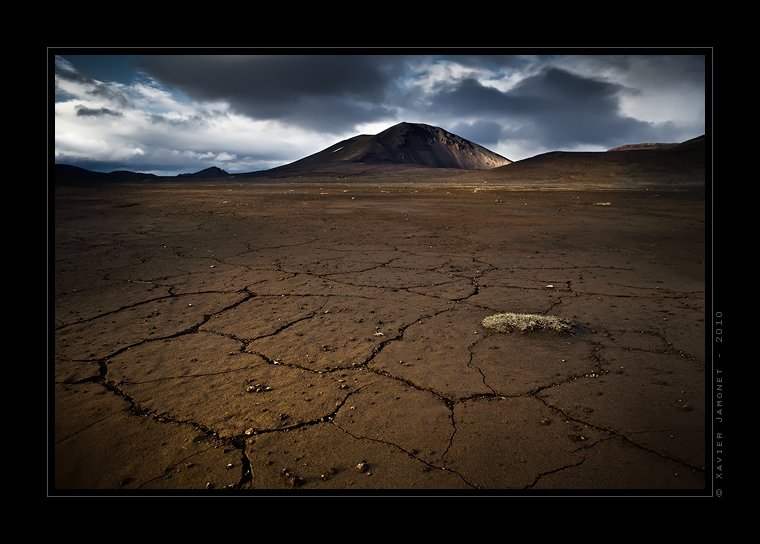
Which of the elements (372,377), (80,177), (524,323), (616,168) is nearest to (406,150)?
(80,177)

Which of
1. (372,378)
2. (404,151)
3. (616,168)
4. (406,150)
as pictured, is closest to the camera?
(372,378)

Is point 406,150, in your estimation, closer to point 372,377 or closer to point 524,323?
point 524,323

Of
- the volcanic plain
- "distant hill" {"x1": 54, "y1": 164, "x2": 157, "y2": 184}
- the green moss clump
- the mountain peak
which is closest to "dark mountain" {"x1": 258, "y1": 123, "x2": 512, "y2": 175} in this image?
the mountain peak

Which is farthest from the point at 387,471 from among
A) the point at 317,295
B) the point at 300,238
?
the point at 300,238

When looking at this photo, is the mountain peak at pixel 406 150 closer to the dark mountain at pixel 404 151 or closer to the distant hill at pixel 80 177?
the dark mountain at pixel 404 151

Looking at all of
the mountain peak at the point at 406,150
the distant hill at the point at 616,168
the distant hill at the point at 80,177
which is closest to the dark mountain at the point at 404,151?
the mountain peak at the point at 406,150

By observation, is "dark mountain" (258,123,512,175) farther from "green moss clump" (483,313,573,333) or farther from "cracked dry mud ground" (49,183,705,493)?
"green moss clump" (483,313,573,333)
